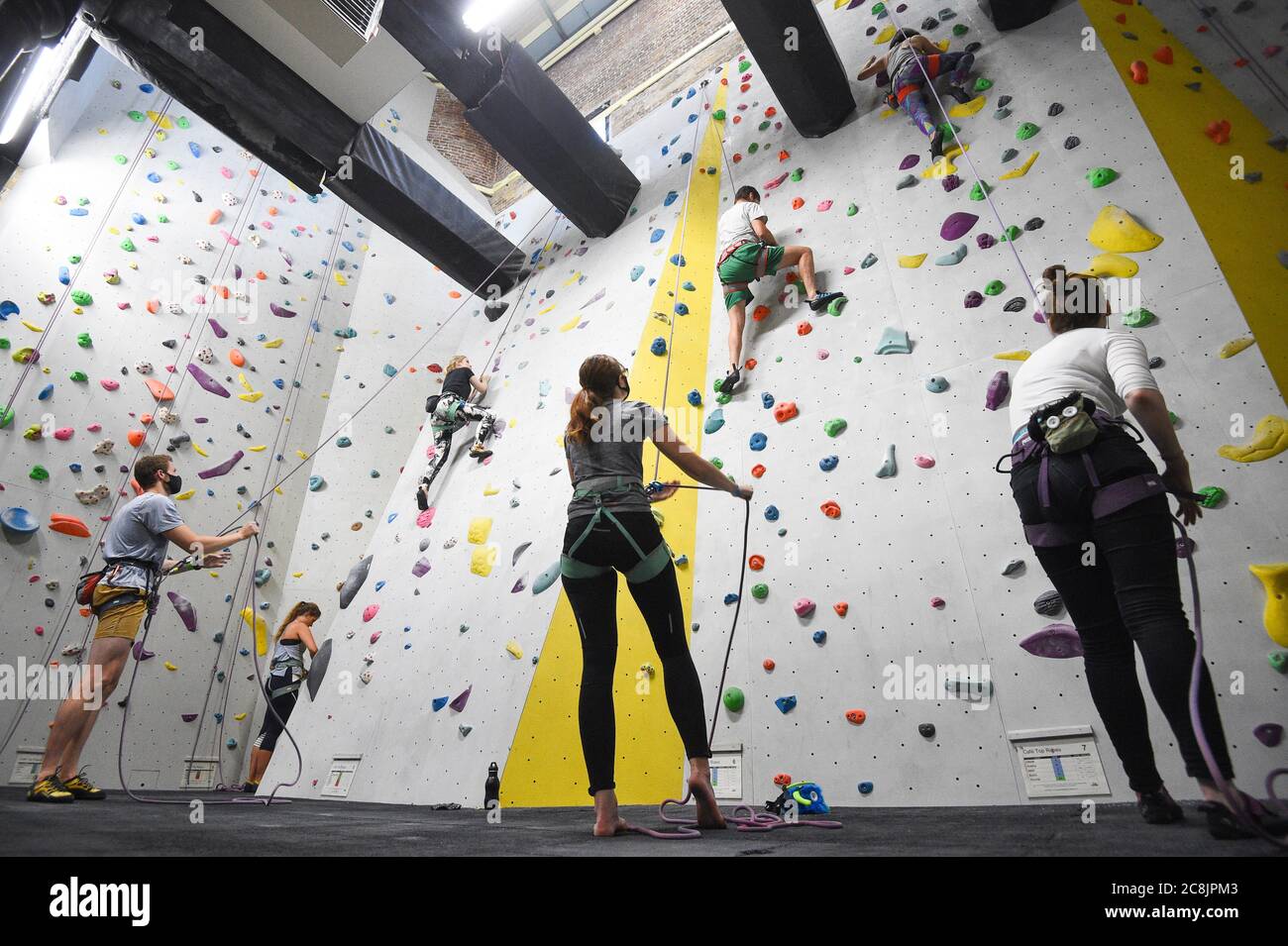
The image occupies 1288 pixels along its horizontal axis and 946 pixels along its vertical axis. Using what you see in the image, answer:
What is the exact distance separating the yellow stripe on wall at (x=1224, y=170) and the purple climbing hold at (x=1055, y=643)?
0.88 m

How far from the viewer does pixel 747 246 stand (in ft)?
10.3

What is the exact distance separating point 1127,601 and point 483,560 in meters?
2.77

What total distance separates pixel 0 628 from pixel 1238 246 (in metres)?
5.31

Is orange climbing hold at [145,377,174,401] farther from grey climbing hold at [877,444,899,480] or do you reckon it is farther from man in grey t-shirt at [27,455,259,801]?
grey climbing hold at [877,444,899,480]

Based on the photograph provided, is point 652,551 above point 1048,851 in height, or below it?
above

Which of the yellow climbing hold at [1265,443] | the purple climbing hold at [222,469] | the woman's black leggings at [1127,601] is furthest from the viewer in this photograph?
the purple climbing hold at [222,469]

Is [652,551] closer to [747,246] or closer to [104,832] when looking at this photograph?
[104,832]

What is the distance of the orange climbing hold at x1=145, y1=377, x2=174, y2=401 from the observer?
414 centimetres

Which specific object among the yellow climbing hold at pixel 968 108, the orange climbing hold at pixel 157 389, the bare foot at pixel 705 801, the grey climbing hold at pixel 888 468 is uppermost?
the yellow climbing hold at pixel 968 108

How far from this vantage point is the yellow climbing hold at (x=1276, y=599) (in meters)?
1.61

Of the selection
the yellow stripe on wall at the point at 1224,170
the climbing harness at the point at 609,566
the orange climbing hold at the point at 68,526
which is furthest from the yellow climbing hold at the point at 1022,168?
the orange climbing hold at the point at 68,526

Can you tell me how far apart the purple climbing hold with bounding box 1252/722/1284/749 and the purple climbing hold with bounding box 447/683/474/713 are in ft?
8.52

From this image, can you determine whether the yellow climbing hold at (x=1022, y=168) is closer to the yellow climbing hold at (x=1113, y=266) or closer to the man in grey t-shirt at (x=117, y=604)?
the yellow climbing hold at (x=1113, y=266)
